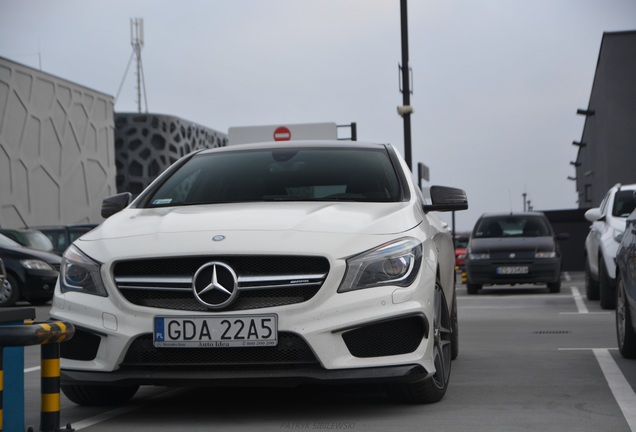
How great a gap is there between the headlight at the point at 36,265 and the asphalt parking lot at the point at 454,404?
961 cm

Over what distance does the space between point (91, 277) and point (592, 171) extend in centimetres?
6030

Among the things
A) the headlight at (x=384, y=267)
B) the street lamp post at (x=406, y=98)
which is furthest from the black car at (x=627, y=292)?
the street lamp post at (x=406, y=98)

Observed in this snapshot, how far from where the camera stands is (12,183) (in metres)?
53.8

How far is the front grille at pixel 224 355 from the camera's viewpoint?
228 inches

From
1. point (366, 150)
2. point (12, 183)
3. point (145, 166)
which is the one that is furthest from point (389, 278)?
point (145, 166)

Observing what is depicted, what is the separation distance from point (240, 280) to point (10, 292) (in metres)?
14.0

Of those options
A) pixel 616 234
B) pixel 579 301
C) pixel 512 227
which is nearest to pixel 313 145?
pixel 616 234

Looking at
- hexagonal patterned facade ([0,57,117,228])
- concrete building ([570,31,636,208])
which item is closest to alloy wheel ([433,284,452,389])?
concrete building ([570,31,636,208])

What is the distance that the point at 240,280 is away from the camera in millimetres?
5836

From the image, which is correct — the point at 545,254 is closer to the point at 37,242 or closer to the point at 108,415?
the point at 37,242

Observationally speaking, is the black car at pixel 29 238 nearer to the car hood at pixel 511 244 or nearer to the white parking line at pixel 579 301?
the car hood at pixel 511 244

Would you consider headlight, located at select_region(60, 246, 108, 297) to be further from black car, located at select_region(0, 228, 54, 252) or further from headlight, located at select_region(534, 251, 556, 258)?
headlight, located at select_region(534, 251, 556, 258)

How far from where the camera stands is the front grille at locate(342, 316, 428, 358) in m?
5.87

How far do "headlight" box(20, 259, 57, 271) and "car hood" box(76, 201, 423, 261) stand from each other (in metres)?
12.9
